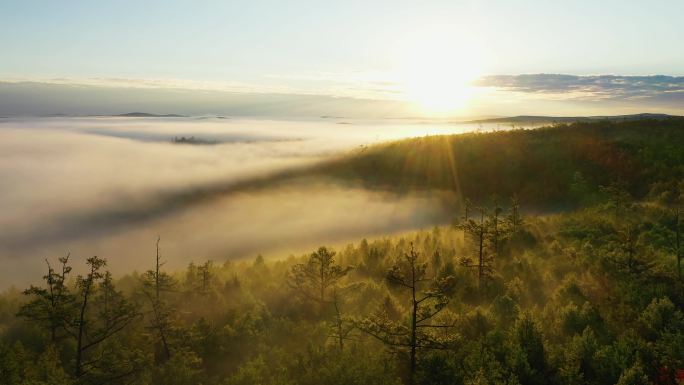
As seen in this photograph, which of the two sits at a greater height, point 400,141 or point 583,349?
point 400,141


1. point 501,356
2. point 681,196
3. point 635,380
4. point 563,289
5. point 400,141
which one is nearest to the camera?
point 635,380

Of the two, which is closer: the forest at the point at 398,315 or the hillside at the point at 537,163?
the forest at the point at 398,315

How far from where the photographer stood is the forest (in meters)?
11.9

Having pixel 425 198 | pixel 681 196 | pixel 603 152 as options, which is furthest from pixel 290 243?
pixel 603 152

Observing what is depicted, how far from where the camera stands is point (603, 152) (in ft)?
161

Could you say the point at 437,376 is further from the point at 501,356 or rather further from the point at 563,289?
the point at 563,289

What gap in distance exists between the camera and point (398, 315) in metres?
16.9

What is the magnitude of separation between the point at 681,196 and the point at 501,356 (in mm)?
31360

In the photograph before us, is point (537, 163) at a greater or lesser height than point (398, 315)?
greater

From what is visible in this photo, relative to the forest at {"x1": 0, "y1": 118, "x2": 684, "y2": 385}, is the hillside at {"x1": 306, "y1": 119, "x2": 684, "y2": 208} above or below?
above

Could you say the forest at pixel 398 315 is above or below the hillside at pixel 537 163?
below

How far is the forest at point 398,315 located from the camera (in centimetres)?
1192

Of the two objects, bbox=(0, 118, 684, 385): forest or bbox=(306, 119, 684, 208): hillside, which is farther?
bbox=(306, 119, 684, 208): hillside

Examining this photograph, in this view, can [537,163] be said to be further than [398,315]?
Yes
